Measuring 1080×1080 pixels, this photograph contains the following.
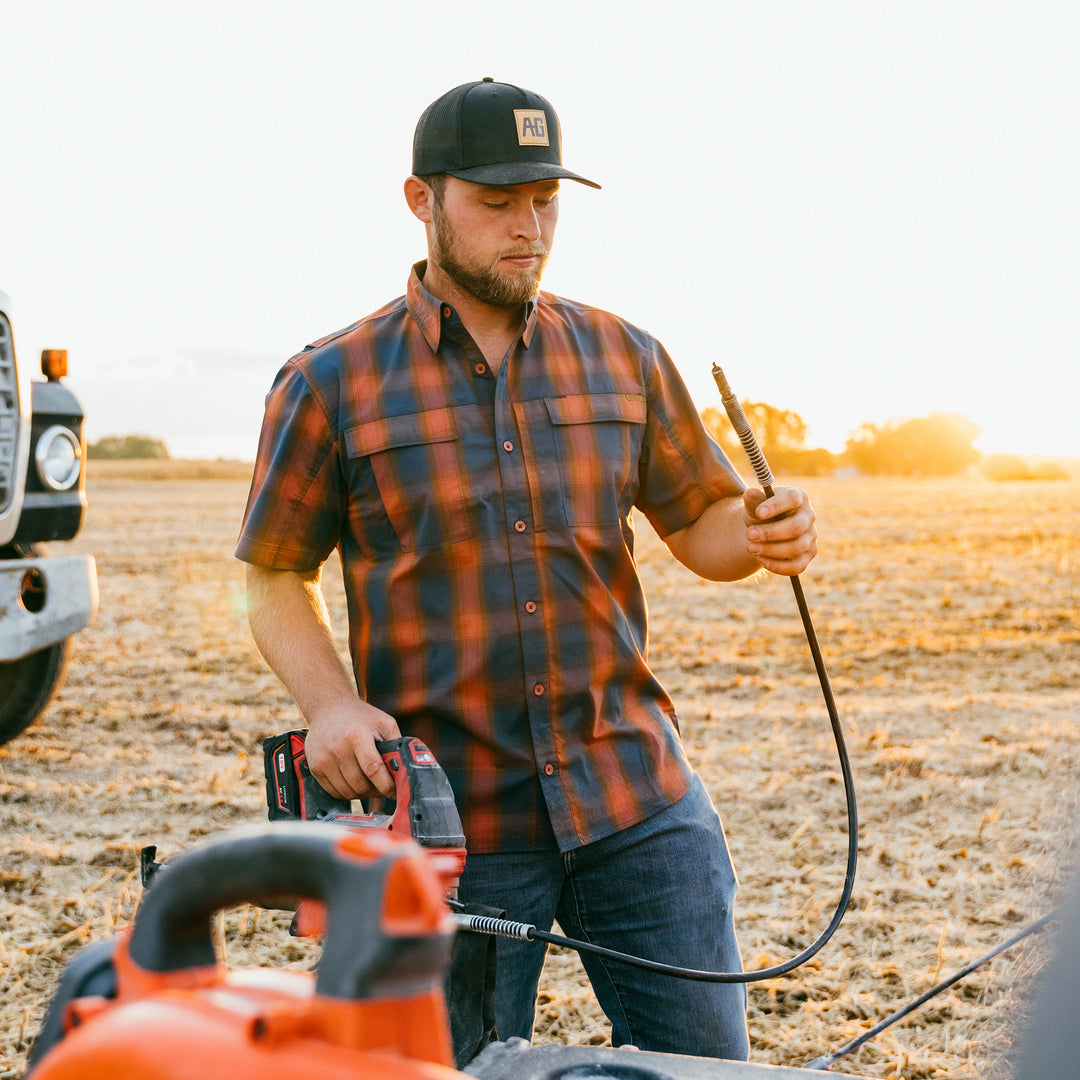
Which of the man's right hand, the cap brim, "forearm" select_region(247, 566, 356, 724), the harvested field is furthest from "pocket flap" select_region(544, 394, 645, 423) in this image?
the harvested field

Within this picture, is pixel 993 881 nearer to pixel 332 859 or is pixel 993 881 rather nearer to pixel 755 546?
pixel 755 546

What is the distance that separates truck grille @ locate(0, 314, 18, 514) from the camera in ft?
14.6

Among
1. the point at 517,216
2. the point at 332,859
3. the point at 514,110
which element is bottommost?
the point at 332,859

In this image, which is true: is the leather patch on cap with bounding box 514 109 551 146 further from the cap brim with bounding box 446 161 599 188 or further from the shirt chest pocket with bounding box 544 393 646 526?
the shirt chest pocket with bounding box 544 393 646 526

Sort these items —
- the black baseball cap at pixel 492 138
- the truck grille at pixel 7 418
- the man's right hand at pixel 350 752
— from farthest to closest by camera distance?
the truck grille at pixel 7 418 → the black baseball cap at pixel 492 138 → the man's right hand at pixel 350 752

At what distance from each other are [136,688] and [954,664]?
5.35 metres

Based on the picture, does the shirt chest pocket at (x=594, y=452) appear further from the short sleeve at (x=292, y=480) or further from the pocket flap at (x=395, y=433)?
the short sleeve at (x=292, y=480)

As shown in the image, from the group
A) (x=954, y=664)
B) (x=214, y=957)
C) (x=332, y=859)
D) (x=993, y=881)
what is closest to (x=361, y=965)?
(x=332, y=859)

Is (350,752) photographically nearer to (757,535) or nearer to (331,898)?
(757,535)

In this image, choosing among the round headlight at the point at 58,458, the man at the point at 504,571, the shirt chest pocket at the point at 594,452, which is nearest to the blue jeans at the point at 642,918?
the man at the point at 504,571

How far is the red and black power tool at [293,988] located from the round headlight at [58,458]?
13.6 ft

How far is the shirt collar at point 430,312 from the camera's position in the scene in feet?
7.35

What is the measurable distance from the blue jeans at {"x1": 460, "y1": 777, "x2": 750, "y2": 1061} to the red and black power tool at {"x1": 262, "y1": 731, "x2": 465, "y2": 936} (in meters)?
0.37

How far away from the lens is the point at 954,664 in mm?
7754
